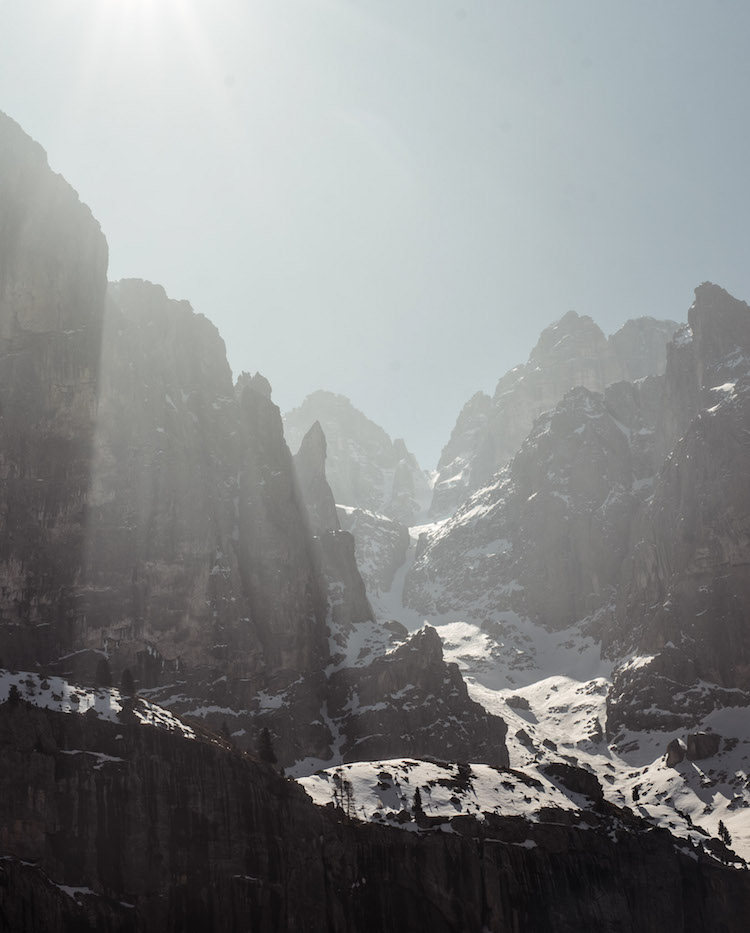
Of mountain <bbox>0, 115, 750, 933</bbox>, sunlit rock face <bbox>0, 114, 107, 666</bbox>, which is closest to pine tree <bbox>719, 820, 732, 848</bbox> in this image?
mountain <bbox>0, 115, 750, 933</bbox>

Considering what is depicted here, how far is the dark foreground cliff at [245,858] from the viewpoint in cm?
8731

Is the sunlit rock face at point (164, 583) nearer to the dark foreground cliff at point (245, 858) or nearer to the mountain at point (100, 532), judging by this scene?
the mountain at point (100, 532)

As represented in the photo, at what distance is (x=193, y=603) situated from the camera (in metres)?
187

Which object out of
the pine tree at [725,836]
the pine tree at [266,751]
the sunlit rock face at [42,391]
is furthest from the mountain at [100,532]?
the pine tree at [725,836]

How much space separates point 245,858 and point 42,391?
111m

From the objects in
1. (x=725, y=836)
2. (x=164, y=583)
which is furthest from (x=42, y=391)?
(x=725, y=836)

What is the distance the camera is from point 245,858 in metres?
95.7

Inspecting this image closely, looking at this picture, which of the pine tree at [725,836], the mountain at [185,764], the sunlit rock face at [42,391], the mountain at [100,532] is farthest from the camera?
the mountain at [100,532]

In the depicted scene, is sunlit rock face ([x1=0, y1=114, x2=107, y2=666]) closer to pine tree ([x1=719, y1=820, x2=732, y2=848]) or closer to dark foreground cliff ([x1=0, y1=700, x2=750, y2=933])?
dark foreground cliff ([x1=0, y1=700, x2=750, y2=933])

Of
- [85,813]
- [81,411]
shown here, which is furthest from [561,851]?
[81,411]

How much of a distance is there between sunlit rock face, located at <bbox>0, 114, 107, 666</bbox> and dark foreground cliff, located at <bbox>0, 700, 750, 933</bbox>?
71830mm

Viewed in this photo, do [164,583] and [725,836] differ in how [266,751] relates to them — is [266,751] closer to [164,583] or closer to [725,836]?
[164,583]

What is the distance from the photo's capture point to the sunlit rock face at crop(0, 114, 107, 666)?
557 feet

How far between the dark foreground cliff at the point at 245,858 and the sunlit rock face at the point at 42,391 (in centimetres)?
7183
